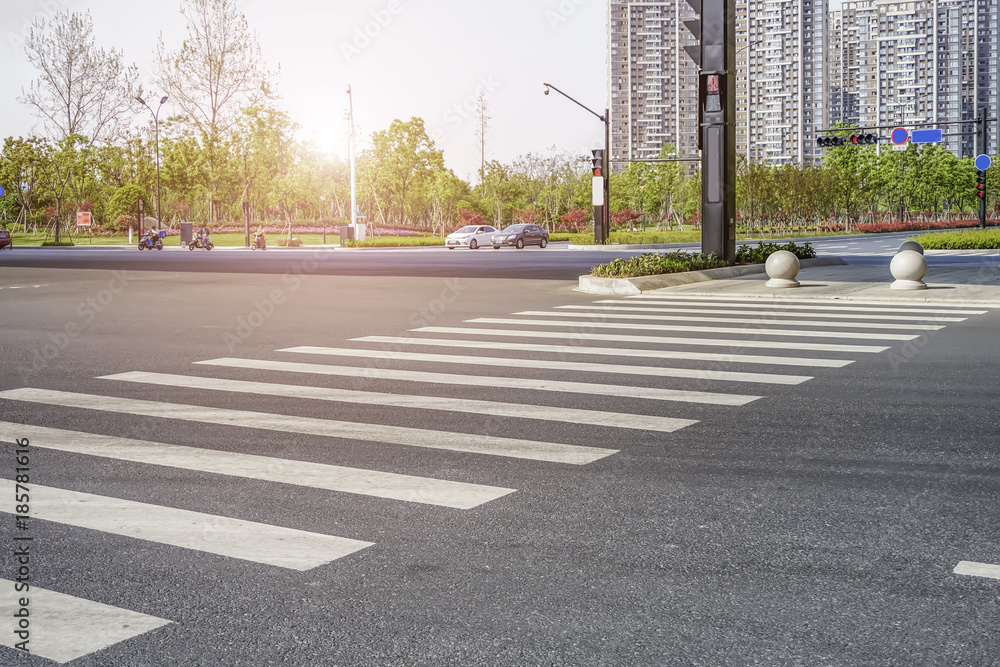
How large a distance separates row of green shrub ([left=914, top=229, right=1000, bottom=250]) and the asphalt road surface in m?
27.9

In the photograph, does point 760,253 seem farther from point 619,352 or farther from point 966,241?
point 966,241

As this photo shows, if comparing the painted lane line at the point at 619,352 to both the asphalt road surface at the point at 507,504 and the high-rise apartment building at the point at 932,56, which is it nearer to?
the asphalt road surface at the point at 507,504

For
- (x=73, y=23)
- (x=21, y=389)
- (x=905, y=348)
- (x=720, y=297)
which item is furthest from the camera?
(x=73, y=23)

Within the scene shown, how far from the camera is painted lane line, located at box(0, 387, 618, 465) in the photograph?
261 inches

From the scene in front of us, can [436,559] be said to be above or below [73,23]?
below

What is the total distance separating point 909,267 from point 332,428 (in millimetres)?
13959

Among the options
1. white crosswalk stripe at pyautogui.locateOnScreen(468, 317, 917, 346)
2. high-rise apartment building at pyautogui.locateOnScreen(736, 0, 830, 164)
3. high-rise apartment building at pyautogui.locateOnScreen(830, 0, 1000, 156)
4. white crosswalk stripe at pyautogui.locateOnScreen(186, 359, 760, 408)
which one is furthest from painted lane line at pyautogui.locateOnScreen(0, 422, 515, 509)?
high-rise apartment building at pyautogui.locateOnScreen(830, 0, 1000, 156)

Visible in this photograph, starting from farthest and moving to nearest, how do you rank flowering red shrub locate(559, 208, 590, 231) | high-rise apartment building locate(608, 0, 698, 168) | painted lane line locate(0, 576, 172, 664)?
high-rise apartment building locate(608, 0, 698, 168) < flowering red shrub locate(559, 208, 590, 231) < painted lane line locate(0, 576, 172, 664)

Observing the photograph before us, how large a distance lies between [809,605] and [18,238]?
285 ft

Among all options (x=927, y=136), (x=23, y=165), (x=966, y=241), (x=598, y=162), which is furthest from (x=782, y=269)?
(x=23, y=165)

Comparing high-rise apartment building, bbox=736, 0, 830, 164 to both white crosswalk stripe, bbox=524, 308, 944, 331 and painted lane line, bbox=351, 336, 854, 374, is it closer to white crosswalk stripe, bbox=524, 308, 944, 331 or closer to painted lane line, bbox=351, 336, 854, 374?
white crosswalk stripe, bbox=524, 308, 944, 331

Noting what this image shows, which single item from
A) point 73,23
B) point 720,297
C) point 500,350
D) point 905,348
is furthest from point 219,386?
point 73,23

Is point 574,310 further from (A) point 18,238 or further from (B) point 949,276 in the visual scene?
(A) point 18,238

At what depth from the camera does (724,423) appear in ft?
24.6
